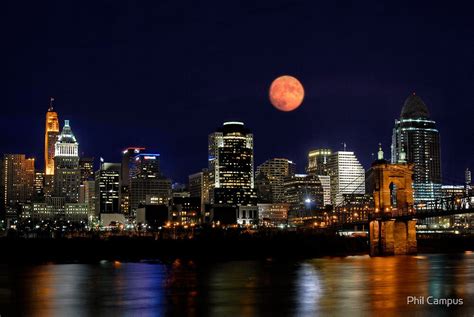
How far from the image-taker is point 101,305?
150 feet

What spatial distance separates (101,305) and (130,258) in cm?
6302

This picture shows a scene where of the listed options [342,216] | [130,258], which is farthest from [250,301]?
[342,216]

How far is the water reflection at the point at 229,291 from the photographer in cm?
4266

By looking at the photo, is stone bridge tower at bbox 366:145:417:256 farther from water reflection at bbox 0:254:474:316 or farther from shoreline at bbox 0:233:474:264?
water reflection at bbox 0:254:474:316

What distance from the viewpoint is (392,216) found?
11144 centimetres

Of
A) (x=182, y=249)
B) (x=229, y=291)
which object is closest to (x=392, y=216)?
(x=182, y=249)

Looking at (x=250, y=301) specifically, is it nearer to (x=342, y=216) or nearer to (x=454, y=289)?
(x=454, y=289)

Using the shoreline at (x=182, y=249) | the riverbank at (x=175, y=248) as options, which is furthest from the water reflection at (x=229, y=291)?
the riverbank at (x=175, y=248)

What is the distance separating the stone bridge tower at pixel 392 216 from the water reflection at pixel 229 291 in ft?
116

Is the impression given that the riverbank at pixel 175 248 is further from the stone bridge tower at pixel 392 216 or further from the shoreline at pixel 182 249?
the stone bridge tower at pixel 392 216

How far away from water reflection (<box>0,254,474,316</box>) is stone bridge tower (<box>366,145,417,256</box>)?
3544 cm

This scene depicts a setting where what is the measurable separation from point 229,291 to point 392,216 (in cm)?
6297

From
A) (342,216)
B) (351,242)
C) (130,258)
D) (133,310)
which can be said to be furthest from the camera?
(342,216)

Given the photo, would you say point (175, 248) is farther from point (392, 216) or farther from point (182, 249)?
point (392, 216)
